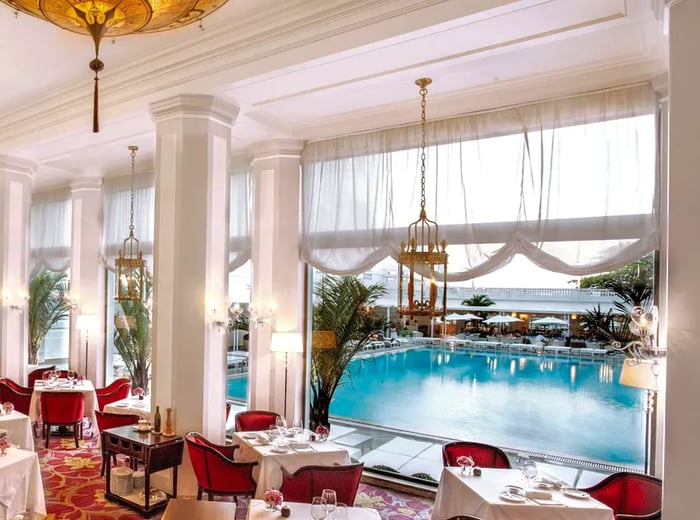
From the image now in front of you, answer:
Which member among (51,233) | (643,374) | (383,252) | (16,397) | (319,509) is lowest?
(16,397)

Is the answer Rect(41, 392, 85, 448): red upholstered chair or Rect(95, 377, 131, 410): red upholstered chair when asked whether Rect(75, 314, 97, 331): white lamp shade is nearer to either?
Rect(95, 377, 131, 410): red upholstered chair

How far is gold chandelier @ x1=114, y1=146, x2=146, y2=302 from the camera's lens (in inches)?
342

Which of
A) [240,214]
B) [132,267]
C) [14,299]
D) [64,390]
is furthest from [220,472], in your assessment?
[14,299]

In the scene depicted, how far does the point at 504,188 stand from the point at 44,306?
10487 mm

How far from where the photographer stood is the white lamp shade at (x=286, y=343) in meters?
6.69

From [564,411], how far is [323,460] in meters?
3.06

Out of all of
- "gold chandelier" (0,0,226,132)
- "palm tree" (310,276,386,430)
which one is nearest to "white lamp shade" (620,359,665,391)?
"palm tree" (310,276,386,430)

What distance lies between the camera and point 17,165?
8477 millimetres

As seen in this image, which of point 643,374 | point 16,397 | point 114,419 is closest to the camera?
point 643,374

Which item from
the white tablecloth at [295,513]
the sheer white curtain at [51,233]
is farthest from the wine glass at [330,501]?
the sheer white curtain at [51,233]

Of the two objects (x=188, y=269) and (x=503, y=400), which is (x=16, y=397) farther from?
(x=503, y=400)

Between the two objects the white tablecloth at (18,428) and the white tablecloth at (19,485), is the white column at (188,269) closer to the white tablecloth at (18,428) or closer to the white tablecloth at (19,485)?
the white tablecloth at (19,485)

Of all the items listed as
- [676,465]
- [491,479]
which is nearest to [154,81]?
[491,479]

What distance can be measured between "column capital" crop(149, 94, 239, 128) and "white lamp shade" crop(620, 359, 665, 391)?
15.3 feet
